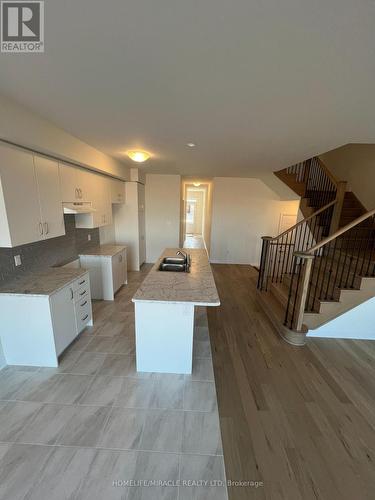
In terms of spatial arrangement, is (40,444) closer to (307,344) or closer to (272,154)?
(307,344)

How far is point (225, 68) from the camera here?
1233 mm

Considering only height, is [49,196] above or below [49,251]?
above

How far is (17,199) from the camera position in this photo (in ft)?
6.07

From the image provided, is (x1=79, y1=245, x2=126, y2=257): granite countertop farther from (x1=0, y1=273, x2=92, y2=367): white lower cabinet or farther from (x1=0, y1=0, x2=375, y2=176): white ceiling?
(x1=0, y1=0, x2=375, y2=176): white ceiling

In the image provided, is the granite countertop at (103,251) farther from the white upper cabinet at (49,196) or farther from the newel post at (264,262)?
the newel post at (264,262)

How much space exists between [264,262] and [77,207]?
3547mm

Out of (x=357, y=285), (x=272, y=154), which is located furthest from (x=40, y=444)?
(x=272, y=154)

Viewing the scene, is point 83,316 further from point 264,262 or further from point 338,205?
point 338,205

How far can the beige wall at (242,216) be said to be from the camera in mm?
5988

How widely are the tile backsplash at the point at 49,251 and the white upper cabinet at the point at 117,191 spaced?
2.64 ft

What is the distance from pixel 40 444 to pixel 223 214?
569 centimetres

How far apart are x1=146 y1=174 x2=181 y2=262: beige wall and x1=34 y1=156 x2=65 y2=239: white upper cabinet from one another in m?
3.35

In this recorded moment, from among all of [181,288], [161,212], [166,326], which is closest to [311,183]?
[161,212]
